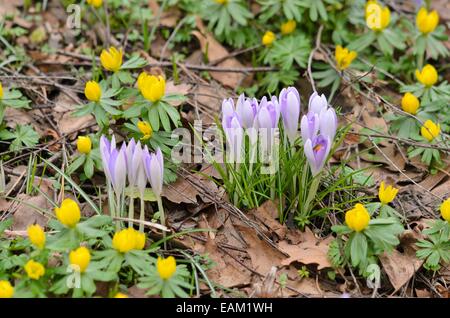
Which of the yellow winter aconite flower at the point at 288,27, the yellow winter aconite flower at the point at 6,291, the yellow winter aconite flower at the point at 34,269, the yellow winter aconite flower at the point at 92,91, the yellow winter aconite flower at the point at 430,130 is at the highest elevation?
the yellow winter aconite flower at the point at 288,27

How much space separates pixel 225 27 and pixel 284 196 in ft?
5.37

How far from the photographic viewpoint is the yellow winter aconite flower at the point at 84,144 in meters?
3.12

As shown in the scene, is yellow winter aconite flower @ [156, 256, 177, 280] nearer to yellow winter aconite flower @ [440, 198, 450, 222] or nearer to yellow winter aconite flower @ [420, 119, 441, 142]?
yellow winter aconite flower @ [440, 198, 450, 222]

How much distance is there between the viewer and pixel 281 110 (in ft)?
9.73

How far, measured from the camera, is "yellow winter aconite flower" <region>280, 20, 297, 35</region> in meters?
4.38

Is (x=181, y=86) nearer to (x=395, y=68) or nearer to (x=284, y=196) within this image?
(x=284, y=196)

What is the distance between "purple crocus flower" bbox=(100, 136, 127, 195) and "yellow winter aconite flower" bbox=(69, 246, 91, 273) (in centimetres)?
40

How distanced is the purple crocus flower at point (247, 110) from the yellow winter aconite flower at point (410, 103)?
1128mm

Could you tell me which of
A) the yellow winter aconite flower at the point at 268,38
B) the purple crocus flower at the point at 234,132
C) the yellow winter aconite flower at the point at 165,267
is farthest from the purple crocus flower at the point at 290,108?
the yellow winter aconite flower at the point at 268,38

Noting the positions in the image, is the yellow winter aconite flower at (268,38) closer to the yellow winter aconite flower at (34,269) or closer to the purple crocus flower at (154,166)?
the purple crocus flower at (154,166)

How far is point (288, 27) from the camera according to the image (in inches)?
172

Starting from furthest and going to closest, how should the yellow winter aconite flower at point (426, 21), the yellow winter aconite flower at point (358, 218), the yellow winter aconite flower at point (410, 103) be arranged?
1. the yellow winter aconite flower at point (426, 21)
2. the yellow winter aconite flower at point (410, 103)
3. the yellow winter aconite flower at point (358, 218)

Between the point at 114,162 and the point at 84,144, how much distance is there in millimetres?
402
